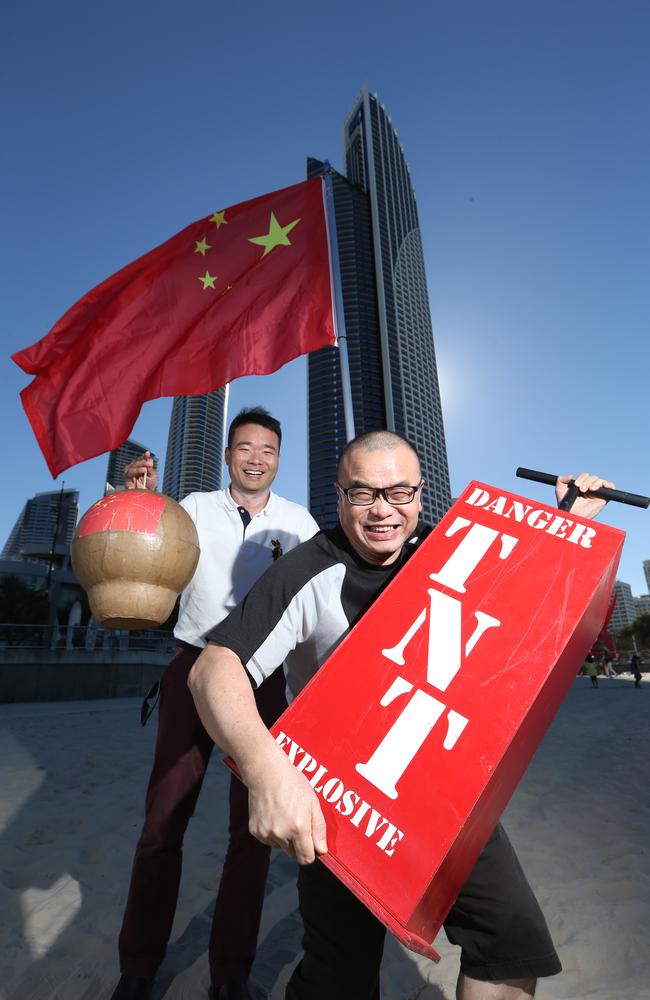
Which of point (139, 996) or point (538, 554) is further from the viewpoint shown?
point (139, 996)

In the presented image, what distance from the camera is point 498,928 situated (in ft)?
4.68

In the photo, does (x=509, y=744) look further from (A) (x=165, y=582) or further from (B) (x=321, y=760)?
(A) (x=165, y=582)

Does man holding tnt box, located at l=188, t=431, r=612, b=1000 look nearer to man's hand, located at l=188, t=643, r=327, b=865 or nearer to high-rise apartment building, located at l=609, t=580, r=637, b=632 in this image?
man's hand, located at l=188, t=643, r=327, b=865

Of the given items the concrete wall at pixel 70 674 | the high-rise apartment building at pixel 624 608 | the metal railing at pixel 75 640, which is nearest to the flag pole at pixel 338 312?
the metal railing at pixel 75 640

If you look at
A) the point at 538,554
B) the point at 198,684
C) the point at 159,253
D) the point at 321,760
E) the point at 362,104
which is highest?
the point at 362,104

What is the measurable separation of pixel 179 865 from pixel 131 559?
1.42m

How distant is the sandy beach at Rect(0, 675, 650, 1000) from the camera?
2.42 metres

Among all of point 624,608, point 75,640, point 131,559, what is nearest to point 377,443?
point 131,559

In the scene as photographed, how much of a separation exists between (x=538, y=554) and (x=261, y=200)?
447cm

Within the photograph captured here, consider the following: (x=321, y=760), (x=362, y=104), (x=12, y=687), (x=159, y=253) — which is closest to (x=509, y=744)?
(x=321, y=760)

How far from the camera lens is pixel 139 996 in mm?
2000

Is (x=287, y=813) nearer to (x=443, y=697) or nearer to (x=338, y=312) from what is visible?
(x=443, y=697)

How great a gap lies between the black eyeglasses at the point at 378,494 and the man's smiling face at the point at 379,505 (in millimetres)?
10

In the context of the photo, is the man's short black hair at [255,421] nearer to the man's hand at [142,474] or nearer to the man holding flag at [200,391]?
the man holding flag at [200,391]
